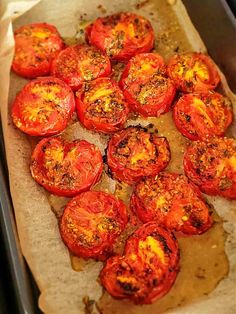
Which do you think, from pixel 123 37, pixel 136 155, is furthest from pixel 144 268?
pixel 123 37

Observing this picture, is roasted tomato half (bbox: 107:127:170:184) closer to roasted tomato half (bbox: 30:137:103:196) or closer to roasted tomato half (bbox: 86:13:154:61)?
roasted tomato half (bbox: 30:137:103:196)

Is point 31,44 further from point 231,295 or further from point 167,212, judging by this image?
point 231,295

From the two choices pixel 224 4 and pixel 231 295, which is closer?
pixel 231 295


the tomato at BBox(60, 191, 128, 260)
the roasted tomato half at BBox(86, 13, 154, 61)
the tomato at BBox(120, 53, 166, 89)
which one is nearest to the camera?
the tomato at BBox(60, 191, 128, 260)

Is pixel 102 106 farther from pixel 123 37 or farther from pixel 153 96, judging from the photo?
pixel 123 37

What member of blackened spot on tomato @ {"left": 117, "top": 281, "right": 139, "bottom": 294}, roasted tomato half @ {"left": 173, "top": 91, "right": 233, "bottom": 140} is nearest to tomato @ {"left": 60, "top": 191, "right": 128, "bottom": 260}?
blackened spot on tomato @ {"left": 117, "top": 281, "right": 139, "bottom": 294}

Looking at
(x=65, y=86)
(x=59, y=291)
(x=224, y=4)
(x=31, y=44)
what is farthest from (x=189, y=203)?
(x=31, y=44)
